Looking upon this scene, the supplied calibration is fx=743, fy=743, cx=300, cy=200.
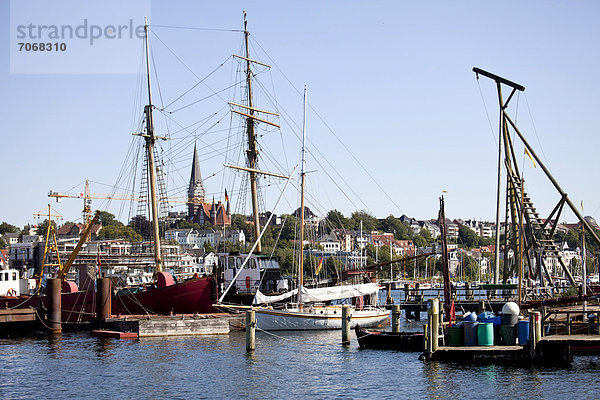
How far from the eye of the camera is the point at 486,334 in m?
36.5

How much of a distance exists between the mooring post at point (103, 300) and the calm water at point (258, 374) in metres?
5.48

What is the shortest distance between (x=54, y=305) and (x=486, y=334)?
104 feet

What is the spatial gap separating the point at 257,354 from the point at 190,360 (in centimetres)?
433

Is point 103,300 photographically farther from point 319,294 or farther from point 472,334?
point 472,334

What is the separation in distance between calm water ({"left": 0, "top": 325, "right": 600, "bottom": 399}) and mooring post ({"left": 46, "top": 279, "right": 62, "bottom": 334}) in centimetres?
726

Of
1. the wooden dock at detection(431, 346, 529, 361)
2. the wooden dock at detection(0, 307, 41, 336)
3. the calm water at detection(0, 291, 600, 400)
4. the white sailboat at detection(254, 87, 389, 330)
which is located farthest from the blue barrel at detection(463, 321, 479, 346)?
the wooden dock at detection(0, 307, 41, 336)

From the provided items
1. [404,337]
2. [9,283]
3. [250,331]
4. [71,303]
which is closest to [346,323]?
[404,337]

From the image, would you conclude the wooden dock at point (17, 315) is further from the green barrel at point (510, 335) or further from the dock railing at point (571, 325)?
the dock railing at point (571, 325)

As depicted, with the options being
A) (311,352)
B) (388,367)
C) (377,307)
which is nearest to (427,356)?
(388,367)

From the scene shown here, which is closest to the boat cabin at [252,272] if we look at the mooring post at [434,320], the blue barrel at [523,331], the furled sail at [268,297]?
the furled sail at [268,297]

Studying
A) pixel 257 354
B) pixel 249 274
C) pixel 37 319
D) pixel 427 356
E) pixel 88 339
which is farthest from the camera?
pixel 249 274

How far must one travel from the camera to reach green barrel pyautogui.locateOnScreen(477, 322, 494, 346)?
120ft

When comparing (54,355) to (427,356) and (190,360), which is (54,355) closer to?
(190,360)

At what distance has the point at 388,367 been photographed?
37750mm
